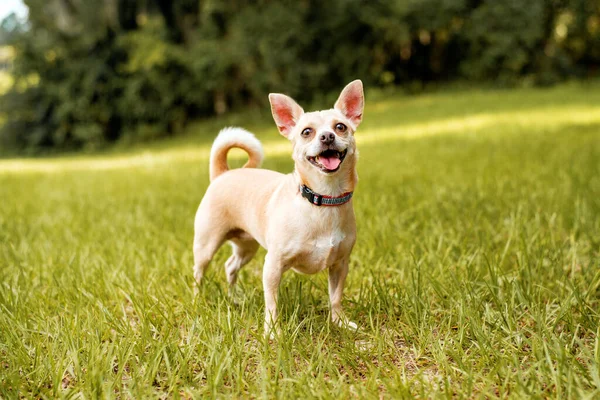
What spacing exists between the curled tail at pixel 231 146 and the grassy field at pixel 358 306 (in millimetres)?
557

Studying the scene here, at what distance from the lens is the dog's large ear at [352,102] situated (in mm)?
2354

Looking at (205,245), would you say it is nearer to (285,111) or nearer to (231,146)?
(231,146)

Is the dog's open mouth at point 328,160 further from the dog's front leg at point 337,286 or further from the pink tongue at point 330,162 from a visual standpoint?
the dog's front leg at point 337,286

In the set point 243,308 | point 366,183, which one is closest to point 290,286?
point 243,308

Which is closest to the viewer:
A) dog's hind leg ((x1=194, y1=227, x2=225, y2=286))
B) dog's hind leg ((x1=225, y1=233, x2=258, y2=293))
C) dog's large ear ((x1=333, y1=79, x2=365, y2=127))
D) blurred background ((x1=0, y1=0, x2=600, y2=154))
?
dog's large ear ((x1=333, y1=79, x2=365, y2=127))

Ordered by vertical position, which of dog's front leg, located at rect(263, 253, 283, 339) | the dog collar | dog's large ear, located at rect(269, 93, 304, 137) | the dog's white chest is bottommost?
dog's front leg, located at rect(263, 253, 283, 339)

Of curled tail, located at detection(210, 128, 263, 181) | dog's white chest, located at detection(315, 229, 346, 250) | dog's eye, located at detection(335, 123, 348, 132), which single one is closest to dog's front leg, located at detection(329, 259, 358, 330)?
dog's white chest, located at detection(315, 229, 346, 250)

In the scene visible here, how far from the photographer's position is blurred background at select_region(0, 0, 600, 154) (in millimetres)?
20203

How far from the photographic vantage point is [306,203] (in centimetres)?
218

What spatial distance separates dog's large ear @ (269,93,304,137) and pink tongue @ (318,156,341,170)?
362 millimetres

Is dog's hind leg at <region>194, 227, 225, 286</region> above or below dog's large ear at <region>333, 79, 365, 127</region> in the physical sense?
below

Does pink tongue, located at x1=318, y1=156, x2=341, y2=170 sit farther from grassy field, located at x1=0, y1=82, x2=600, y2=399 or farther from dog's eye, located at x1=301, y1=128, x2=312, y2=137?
grassy field, located at x1=0, y1=82, x2=600, y2=399

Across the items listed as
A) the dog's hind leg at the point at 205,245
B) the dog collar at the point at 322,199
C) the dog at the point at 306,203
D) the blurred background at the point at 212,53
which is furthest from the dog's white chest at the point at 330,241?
the blurred background at the point at 212,53

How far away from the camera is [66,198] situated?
687 cm
